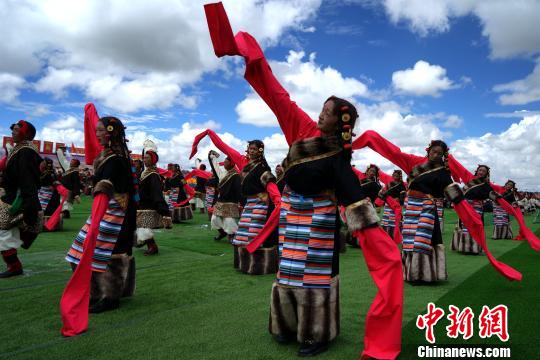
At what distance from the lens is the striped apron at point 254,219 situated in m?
6.35

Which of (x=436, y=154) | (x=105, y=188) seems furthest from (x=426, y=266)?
(x=105, y=188)

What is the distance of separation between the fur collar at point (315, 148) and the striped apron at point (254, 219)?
10.9ft

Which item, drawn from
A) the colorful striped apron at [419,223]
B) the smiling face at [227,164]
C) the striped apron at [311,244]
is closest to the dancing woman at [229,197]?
the smiling face at [227,164]

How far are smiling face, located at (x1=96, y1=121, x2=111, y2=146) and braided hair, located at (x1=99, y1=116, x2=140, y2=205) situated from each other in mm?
23

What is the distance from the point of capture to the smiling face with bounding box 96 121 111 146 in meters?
4.18

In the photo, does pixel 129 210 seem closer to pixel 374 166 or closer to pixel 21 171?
pixel 21 171

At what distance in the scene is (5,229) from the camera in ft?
17.1

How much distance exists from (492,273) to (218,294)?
4.36 m

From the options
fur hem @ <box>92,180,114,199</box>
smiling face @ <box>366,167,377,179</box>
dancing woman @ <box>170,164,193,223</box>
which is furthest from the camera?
dancing woman @ <box>170,164,193,223</box>

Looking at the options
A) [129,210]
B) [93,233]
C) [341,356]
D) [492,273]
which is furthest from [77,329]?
[492,273]

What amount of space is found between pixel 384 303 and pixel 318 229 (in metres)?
0.70
